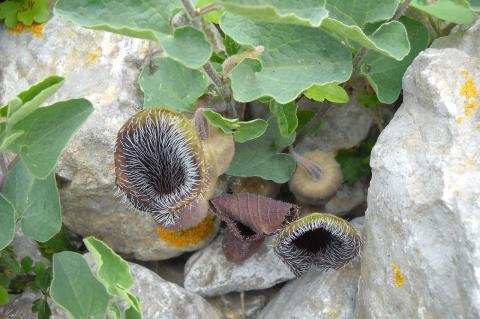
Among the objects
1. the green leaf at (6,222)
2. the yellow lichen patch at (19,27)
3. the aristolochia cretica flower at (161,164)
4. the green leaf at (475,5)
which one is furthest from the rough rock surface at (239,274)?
the yellow lichen patch at (19,27)

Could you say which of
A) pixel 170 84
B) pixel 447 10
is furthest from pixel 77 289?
pixel 447 10

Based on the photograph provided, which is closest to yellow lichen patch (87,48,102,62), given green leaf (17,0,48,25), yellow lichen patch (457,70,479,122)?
green leaf (17,0,48,25)

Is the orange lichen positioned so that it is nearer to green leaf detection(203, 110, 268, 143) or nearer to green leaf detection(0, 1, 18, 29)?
green leaf detection(0, 1, 18, 29)

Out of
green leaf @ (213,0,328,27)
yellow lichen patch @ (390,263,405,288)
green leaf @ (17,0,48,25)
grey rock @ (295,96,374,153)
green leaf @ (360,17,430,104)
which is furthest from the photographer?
Result: grey rock @ (295,96,374,153)

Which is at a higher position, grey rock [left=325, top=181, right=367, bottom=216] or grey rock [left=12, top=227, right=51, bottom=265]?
grey rock [left=12, top=227, right=51, bottom=265]

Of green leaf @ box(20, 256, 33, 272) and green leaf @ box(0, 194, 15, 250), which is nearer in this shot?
green leaf @ box(0, 194, 15, 250)

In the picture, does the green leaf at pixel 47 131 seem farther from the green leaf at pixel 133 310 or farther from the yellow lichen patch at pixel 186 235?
the yellow lichen patch at pixel 186 235

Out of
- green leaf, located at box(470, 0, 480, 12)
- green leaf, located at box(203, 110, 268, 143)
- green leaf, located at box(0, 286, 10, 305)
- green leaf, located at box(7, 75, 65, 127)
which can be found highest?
green leaf, located at box(7, 75, 65, 127)

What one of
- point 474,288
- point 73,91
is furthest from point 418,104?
point 73,91
